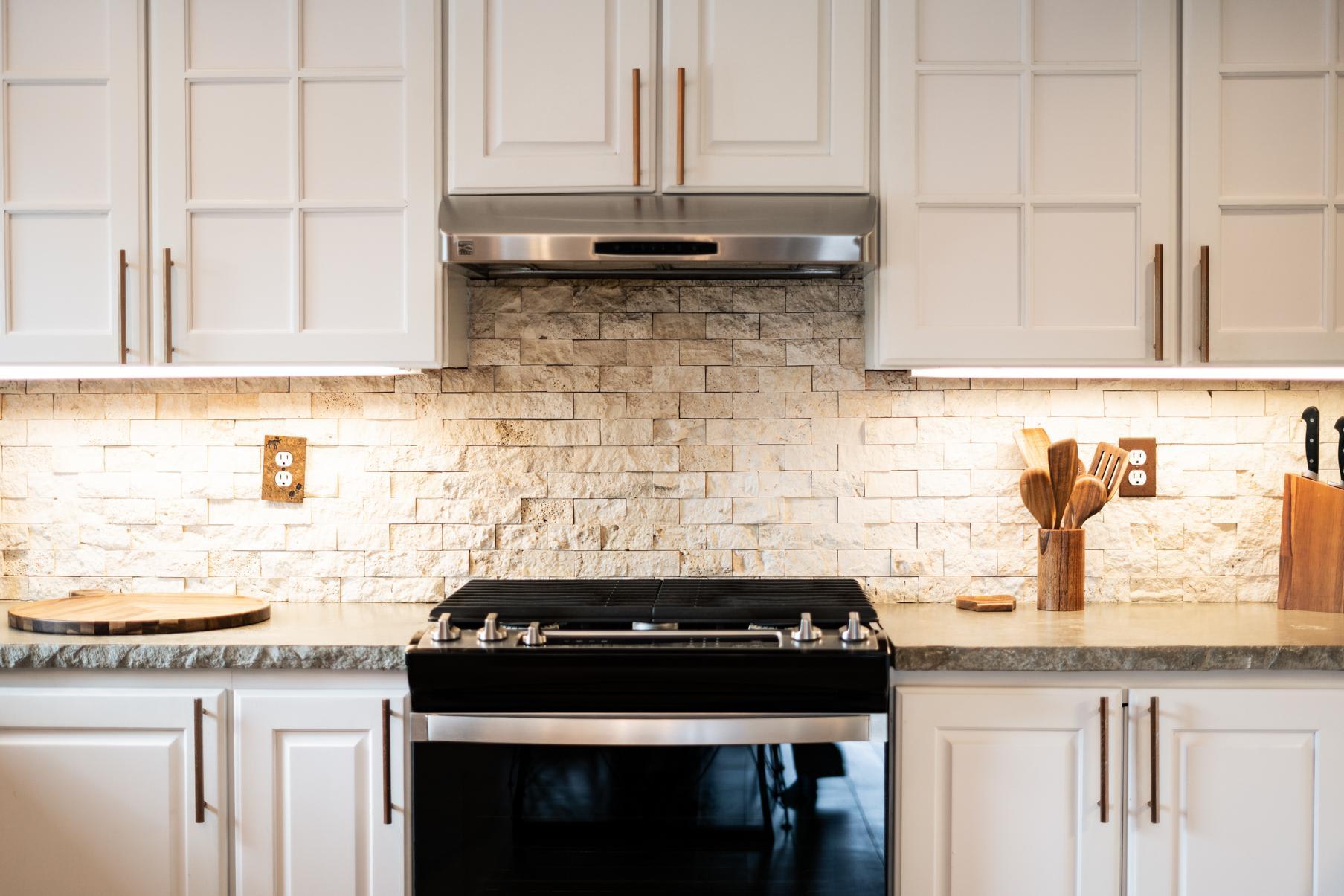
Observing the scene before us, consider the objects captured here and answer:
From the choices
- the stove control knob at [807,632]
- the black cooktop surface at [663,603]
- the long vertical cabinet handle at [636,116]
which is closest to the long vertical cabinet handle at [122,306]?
the black cooktop surface at [663,603]

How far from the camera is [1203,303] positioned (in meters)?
1.98

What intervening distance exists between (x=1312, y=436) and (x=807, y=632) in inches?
51.6

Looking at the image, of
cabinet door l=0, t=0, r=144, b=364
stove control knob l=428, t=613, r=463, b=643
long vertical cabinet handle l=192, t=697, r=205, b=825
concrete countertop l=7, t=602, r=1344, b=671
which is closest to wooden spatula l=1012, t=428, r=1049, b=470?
concrete countertop l=7, t=602, r=1344, b=671

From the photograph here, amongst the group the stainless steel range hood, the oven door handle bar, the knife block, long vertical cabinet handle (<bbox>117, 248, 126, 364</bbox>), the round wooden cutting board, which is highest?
the stainless steel range hood

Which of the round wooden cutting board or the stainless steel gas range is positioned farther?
the round wooden cutting board

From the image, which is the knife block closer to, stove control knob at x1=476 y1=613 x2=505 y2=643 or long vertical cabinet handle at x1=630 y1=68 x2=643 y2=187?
long vertical cabinet handle at x1=630 y1=68 x2=643 y2=187

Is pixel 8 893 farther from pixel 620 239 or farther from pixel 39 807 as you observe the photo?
pixel 620 239

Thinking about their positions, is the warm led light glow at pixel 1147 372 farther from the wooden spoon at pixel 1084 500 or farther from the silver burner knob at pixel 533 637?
the silver burner knob at pixel 533 637

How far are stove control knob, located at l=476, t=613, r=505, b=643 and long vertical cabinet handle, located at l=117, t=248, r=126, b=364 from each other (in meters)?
0.95

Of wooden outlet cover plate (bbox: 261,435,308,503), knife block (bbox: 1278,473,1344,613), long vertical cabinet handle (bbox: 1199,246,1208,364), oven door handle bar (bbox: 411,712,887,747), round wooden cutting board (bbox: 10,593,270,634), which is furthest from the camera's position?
wooden outlet cover plate (bbox: 261,435,308,503)

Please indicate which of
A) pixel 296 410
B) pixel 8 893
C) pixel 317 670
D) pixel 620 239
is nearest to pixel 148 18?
pixel 296 410

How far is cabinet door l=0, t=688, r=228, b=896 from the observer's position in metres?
1.81

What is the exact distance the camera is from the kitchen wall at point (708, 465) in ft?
7.52

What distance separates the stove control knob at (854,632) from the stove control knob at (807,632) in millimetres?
44
